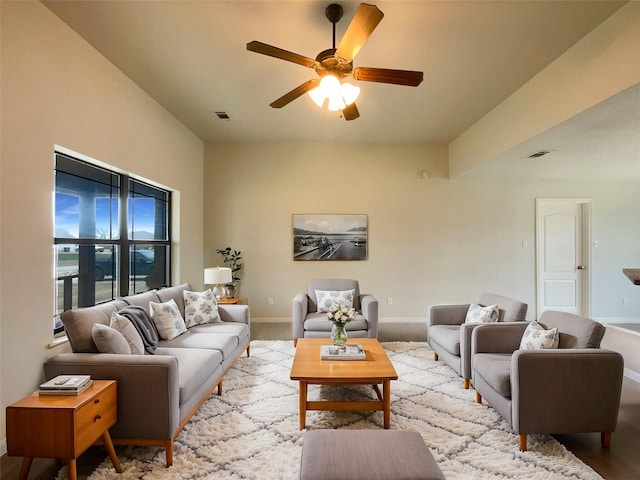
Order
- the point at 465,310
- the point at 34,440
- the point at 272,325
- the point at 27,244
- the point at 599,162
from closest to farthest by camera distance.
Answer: the point at 34,440 < the point at 27,244 < the point at 465,310 < the point at 599,162 < the point at 272,325

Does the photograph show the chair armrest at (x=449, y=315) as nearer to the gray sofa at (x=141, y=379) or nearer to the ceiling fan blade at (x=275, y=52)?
the gray sofa at (x=141, y=379)

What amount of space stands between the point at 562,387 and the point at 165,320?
127 inches

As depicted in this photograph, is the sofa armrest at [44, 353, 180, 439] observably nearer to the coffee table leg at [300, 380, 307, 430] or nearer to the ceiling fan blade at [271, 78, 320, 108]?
the coffee table leg at [300, 380, 307, 430]

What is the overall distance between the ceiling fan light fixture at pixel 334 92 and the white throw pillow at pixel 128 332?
7.34 feet

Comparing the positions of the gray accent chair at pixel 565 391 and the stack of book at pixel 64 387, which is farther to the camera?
the gray accent chair at pixel 565 391

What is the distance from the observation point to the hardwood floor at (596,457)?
6.51ft

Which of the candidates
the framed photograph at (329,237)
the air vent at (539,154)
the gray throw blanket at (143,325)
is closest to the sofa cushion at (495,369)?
the air vent at (539,154)

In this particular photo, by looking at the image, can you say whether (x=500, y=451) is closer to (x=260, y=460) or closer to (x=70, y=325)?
(x=260, y=460)

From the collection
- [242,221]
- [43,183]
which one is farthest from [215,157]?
[43,183]

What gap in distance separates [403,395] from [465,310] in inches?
58.9

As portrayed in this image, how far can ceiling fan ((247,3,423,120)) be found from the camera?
6.53ft

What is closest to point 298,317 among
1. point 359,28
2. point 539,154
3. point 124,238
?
point 124,238

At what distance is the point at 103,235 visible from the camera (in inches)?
135

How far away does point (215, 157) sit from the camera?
5793mm
